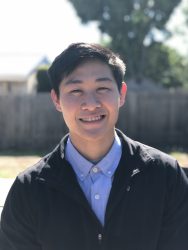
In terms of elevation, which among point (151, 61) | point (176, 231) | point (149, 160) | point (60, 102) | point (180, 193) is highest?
point (60, 102)

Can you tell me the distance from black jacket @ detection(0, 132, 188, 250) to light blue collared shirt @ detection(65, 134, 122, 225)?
1.7 inches

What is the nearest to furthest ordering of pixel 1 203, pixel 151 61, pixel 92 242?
1. pixel 92 242
2. pixel 1 203
3. pixel 151 61

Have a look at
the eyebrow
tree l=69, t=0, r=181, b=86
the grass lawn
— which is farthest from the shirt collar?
tree l=69, t=0, r=181, b=86

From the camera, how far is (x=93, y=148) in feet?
7.34

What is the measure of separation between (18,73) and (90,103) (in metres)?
21.4

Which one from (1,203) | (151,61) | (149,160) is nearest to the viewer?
(149,160)

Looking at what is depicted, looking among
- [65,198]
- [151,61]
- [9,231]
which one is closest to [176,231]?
[65,198]

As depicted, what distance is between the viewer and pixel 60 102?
2.26 m

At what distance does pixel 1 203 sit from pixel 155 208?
120 centimetres

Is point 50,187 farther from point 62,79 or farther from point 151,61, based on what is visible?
point 151,61

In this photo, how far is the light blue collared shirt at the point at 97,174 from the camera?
2127 mm

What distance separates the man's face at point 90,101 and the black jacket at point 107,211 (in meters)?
0.18

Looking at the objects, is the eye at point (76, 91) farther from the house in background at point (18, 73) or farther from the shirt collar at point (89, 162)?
the house in background at point (18, 73)

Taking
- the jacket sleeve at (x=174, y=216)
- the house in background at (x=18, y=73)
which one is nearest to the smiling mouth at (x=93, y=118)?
the jacket sleeve at (x=174, y=216)
